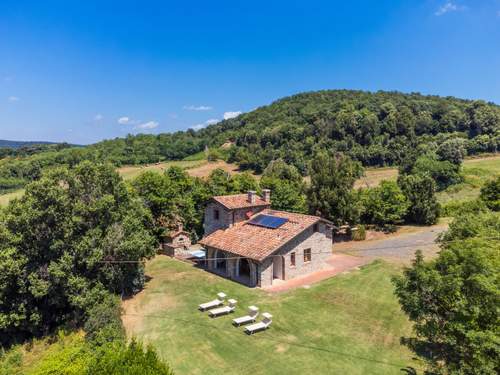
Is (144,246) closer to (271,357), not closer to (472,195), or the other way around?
(271,357)

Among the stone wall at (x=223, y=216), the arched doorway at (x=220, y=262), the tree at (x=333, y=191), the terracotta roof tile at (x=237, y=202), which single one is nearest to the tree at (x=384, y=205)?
the tree at (x=333, y=191)

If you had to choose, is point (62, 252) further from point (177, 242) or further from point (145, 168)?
point (145, 168)

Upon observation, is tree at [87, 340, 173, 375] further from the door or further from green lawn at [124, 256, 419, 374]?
the door

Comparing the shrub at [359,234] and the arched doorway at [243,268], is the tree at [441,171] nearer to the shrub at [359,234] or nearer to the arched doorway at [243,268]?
the shrub at [359,234]

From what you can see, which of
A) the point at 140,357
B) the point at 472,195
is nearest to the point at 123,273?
the point at 140,357

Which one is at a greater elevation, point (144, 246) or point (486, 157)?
point (486, 157)

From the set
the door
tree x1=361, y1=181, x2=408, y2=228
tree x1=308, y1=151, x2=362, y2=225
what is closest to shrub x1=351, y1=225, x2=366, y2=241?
tree x1=308, y1=151, x2=362, y2=225

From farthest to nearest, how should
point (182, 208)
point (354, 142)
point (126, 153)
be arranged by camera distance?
point (126, 153) < point (354, 142) < point (182, 208)
